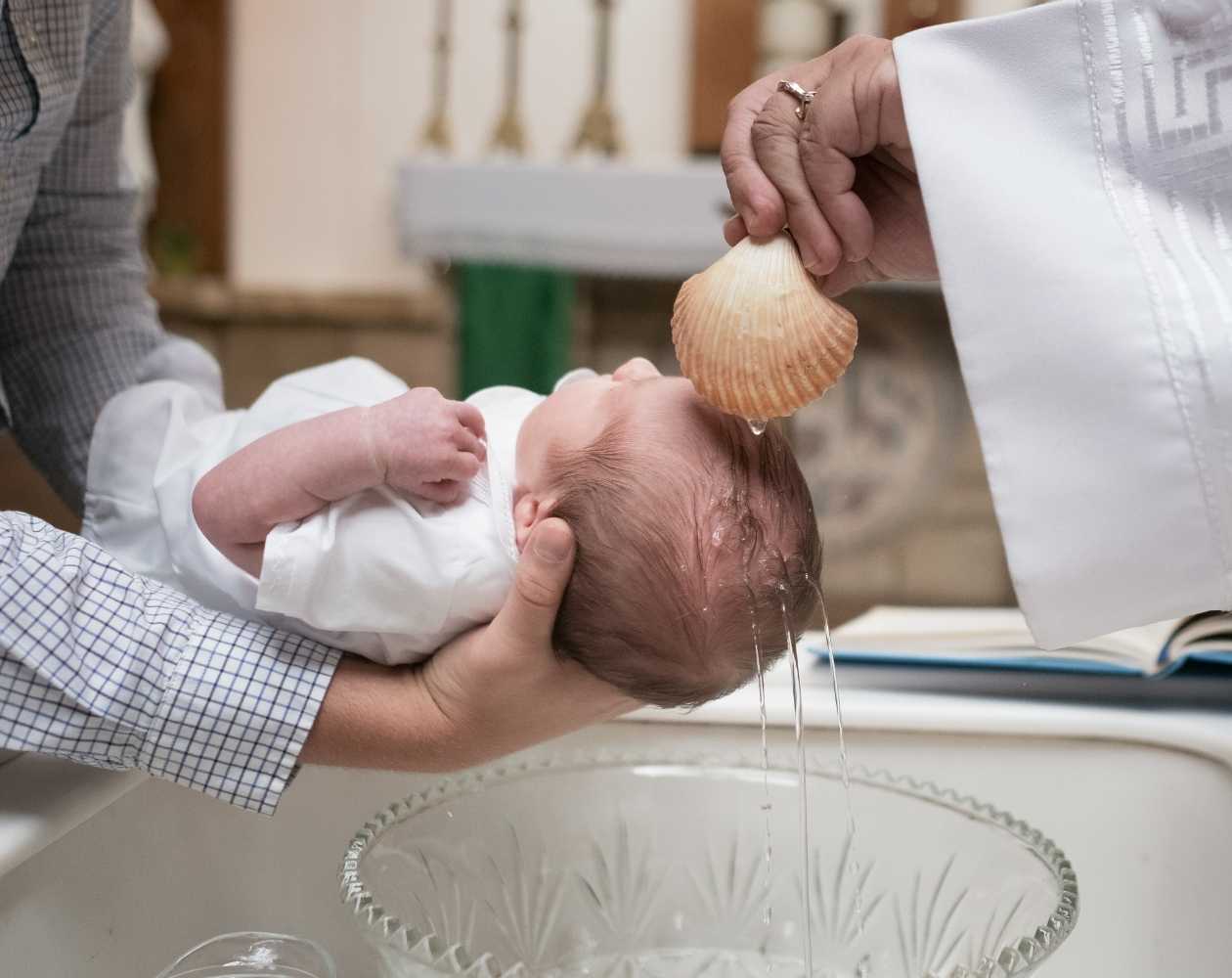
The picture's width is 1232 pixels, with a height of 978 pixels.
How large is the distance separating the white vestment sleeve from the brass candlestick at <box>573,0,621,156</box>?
7.85 feet

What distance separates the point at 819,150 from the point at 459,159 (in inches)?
97.4

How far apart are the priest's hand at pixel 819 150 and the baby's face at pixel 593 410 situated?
4.0 inches

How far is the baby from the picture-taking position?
720mm

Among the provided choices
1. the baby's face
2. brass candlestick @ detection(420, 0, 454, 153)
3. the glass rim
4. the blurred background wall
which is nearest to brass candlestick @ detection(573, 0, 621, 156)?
the blurred background wall

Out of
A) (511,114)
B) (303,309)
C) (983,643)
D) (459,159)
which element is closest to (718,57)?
(511,114)

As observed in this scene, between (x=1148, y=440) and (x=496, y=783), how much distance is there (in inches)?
16.3

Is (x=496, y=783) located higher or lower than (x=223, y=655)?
lower

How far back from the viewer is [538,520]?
77cm

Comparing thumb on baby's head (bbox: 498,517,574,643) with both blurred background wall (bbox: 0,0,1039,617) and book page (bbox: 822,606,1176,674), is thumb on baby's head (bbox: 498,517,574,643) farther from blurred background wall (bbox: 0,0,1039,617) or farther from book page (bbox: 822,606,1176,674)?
blurred background wall (bbox: 0,0,1039,617)

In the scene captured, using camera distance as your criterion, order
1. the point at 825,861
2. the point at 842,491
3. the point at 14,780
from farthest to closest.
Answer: the point at 842,491 → the point at 825,861 → the point at 14,780

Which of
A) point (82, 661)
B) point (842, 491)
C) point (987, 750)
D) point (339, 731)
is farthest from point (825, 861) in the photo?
point (842, 491)

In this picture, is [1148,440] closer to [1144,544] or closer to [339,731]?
[1144,544]

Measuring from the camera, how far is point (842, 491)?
9.86ft

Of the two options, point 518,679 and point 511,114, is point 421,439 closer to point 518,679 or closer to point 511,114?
point 518,679
